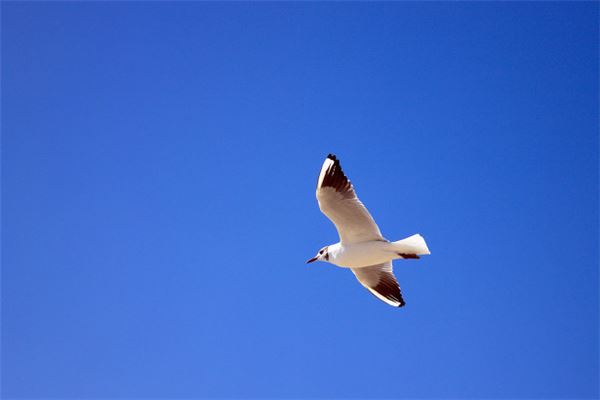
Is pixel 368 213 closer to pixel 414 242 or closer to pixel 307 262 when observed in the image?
pixel 414 242

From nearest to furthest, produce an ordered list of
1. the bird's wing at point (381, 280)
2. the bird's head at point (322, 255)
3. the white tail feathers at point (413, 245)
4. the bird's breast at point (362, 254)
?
1. the white tail feathers at point (413, 245)
2. the bird's breast at point (362, 254)
3. the bird's head at point (322, 255)
4. the bird's wing at point (381, 280)

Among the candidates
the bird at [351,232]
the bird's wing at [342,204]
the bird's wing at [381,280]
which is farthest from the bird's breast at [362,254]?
the bird's wing at [381,280]

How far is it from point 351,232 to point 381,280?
1193 mm

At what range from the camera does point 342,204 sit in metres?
7.94

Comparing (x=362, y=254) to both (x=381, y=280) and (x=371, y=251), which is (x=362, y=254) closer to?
(x=371, y=251)

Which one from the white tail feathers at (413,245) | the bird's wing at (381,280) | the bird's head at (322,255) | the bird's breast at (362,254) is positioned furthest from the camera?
the bird's wing at (381,280)

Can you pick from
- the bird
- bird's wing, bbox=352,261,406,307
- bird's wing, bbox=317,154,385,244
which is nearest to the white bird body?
the bird

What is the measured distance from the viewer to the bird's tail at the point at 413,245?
7.80 metres

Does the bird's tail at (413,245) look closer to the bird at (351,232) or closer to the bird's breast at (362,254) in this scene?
the bird at (351,232)

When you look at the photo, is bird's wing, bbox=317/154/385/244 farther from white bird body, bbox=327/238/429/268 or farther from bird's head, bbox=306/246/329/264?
bird's head, bbox=306/246/329/264

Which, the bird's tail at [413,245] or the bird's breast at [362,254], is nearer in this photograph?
the bird's tail at [413,245]

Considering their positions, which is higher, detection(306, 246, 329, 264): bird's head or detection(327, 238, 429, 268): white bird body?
detection(306, 246, 329, 264): bird's head

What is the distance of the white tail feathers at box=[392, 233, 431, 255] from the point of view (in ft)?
25.6

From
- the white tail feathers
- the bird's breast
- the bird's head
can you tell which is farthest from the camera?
the bird's head
